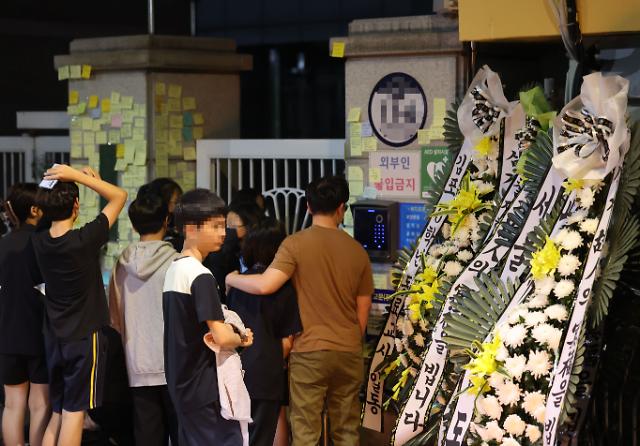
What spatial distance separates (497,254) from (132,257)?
5.99 feet

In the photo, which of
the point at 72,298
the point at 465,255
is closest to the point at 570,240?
the point at 465,255

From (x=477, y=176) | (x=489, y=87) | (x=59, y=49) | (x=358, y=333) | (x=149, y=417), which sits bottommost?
(x=149, y=417)

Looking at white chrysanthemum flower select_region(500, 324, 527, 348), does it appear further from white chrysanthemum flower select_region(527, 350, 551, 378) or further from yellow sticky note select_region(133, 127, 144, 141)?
yellow sticky note select_region(133, 127, 144, 141)

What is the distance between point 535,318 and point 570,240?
353mm

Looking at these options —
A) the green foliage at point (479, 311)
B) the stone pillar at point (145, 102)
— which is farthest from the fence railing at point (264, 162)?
the green foliage at point (479, 311)

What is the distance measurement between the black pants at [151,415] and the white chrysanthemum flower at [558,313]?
2.12 metres

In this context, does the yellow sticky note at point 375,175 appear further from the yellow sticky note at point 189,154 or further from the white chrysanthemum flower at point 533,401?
the white chrysanthemum flower at point 533,401

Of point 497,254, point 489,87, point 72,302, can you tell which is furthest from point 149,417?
point 489,87

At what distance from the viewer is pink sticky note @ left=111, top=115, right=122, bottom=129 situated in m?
8.05

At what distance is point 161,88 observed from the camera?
7984 mm

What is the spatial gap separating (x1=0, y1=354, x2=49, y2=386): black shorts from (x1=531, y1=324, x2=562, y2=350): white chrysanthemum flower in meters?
2.90

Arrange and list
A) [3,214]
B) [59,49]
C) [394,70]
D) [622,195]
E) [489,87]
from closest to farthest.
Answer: [622,195] → [489,87] → [394,70] → [3,214] → [59,49]

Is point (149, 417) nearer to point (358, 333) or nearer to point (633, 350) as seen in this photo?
point (358, 333)

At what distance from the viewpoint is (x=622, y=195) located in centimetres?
464
